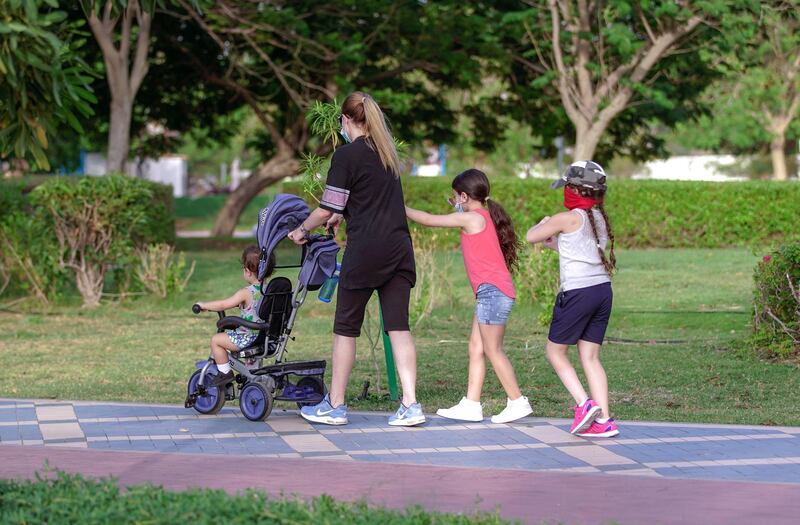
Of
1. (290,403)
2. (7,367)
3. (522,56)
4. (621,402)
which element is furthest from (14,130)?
(522,56)

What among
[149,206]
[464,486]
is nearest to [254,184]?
[149,206]

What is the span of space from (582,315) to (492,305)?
0.59 meters

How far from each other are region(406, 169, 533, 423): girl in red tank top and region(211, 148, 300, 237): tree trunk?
2051 centimetres

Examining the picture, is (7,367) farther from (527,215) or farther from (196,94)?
(196,94)

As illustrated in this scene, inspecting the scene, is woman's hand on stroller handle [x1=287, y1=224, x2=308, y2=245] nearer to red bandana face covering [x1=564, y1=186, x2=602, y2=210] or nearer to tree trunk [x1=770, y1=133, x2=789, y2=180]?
red bandana face covering [x1=564, y1=186, x2=602, y2=210]

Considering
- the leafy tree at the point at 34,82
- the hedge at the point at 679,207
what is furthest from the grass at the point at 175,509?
the hedge at the point at 679,207

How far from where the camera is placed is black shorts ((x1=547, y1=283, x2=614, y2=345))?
720 cm

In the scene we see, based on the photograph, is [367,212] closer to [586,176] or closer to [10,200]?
[586,176]

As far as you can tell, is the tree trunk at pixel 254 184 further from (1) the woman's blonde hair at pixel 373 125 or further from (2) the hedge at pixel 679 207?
(1) the woman's blonde hair at pixel 373 125

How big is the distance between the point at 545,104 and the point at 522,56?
182 cm

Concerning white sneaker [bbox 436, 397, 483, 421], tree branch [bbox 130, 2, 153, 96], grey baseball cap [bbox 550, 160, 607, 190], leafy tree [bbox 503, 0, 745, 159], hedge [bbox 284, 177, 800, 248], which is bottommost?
white sneaker [bbox 436, 397, 483, 421]

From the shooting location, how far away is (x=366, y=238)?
23.8 ft

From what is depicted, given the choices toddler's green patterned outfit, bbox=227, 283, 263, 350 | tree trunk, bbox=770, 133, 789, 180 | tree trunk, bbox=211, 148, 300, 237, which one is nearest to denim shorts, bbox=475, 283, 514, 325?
toddler's green patterned outfit, bbox=227, 283, 263, 350

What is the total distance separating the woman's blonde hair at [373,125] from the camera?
7.23m
